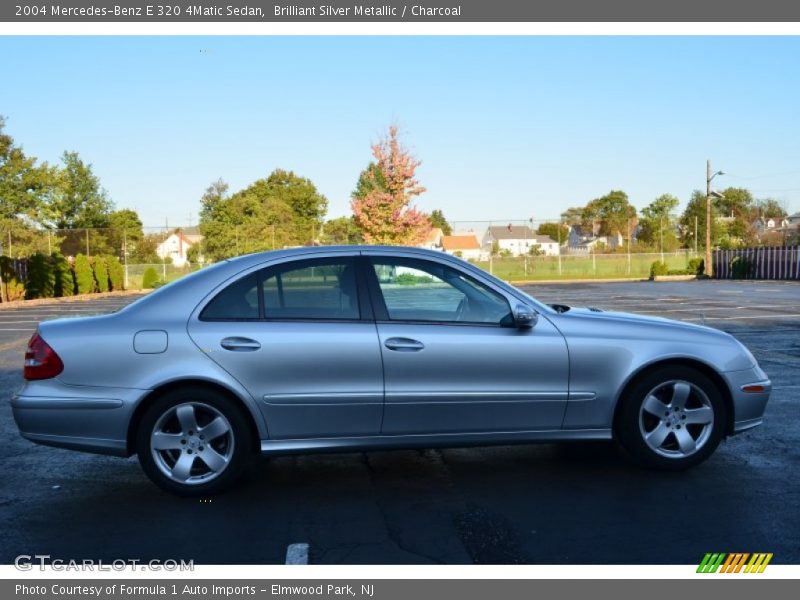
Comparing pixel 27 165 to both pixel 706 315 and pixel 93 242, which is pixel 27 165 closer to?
pixel 93 242

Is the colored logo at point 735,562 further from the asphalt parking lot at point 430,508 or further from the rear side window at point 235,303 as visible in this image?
the rear side window at point 235,303

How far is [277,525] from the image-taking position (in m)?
4.60

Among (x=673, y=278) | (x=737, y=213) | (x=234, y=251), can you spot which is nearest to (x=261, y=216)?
(x=234, y=251)

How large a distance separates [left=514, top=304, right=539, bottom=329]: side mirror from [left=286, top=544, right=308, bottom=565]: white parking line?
76.1 inches

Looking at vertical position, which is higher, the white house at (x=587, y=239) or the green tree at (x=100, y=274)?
the white house at (x=587, y=239)

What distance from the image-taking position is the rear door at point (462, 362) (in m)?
5.21

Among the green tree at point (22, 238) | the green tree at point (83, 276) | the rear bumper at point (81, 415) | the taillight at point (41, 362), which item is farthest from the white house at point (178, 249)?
the rear bumper at point (81, 415)

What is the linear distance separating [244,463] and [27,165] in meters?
39.7

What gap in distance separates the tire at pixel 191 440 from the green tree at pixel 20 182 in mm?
39023

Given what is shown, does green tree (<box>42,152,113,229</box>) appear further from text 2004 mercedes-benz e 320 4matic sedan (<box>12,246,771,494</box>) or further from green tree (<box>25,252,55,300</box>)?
text 2004 mercedes-benz e 320 4matic sedan (<box>12,246,771,494</box>)

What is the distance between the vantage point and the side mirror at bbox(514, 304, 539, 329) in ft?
17.3

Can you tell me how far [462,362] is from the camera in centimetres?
525

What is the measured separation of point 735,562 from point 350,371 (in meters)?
2.35
